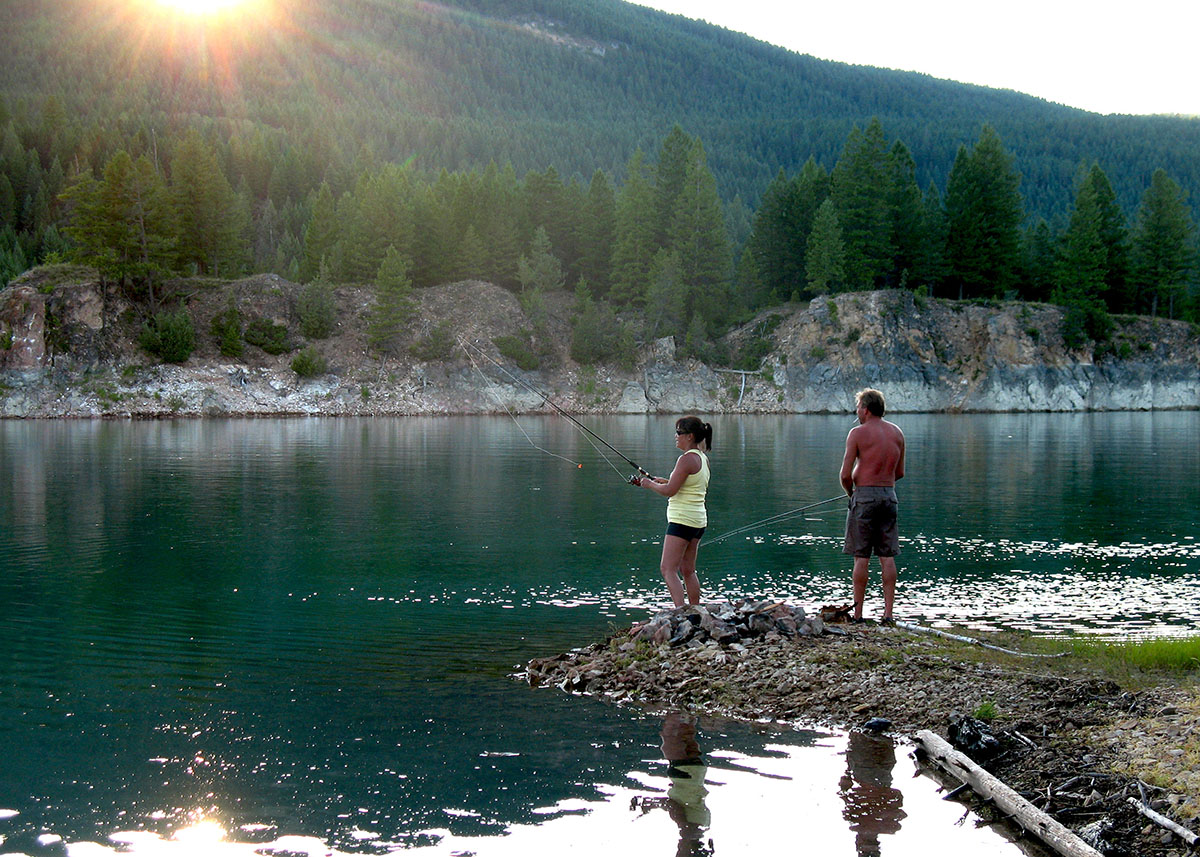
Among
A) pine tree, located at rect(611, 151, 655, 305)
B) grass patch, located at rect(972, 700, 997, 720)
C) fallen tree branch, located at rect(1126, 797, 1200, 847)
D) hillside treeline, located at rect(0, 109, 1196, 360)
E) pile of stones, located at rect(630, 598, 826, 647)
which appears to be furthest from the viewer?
pine tree, located at rect(611, 151, 655, 305)

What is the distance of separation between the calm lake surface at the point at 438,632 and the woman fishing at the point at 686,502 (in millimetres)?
1225

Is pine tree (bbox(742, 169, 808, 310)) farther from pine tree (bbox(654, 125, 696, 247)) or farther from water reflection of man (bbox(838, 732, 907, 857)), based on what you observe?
water reflection of man (bbox(838, 732, 907, 857))

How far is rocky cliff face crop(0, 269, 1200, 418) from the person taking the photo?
6291 cm

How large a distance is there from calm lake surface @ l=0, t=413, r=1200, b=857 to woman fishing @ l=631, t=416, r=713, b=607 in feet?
4.02

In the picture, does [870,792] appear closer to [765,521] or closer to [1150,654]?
[1150,654]

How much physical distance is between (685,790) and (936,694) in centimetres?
277

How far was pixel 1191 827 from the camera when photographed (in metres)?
5.70

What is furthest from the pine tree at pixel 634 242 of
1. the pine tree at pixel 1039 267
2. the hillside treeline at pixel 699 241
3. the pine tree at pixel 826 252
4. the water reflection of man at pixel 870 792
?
the water reflection of man at pixel 870 792

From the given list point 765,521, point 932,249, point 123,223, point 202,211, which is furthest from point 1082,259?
point 765,521

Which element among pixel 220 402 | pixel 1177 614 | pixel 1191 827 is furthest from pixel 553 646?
pixel 220 402

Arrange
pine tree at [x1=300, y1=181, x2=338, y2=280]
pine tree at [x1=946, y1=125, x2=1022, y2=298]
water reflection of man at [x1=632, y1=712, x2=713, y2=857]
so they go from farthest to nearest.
Result: pine tree at [x1=946, y1=125, x2=1022, y2=298] < pine tree at [x1=300, y1=181, x2=338, y2=280] < water reflection of man at [x1=632, y1=712, x2=713, y2=857]

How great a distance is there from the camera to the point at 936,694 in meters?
8.58

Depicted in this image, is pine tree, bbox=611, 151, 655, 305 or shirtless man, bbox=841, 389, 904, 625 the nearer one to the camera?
shirtless man, bbox=841, 389, 904, 625

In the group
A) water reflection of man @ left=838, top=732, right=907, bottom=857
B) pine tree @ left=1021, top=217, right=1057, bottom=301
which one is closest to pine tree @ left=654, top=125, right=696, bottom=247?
pine tree @ left=1021, top=217, right=1057, bottom=301
